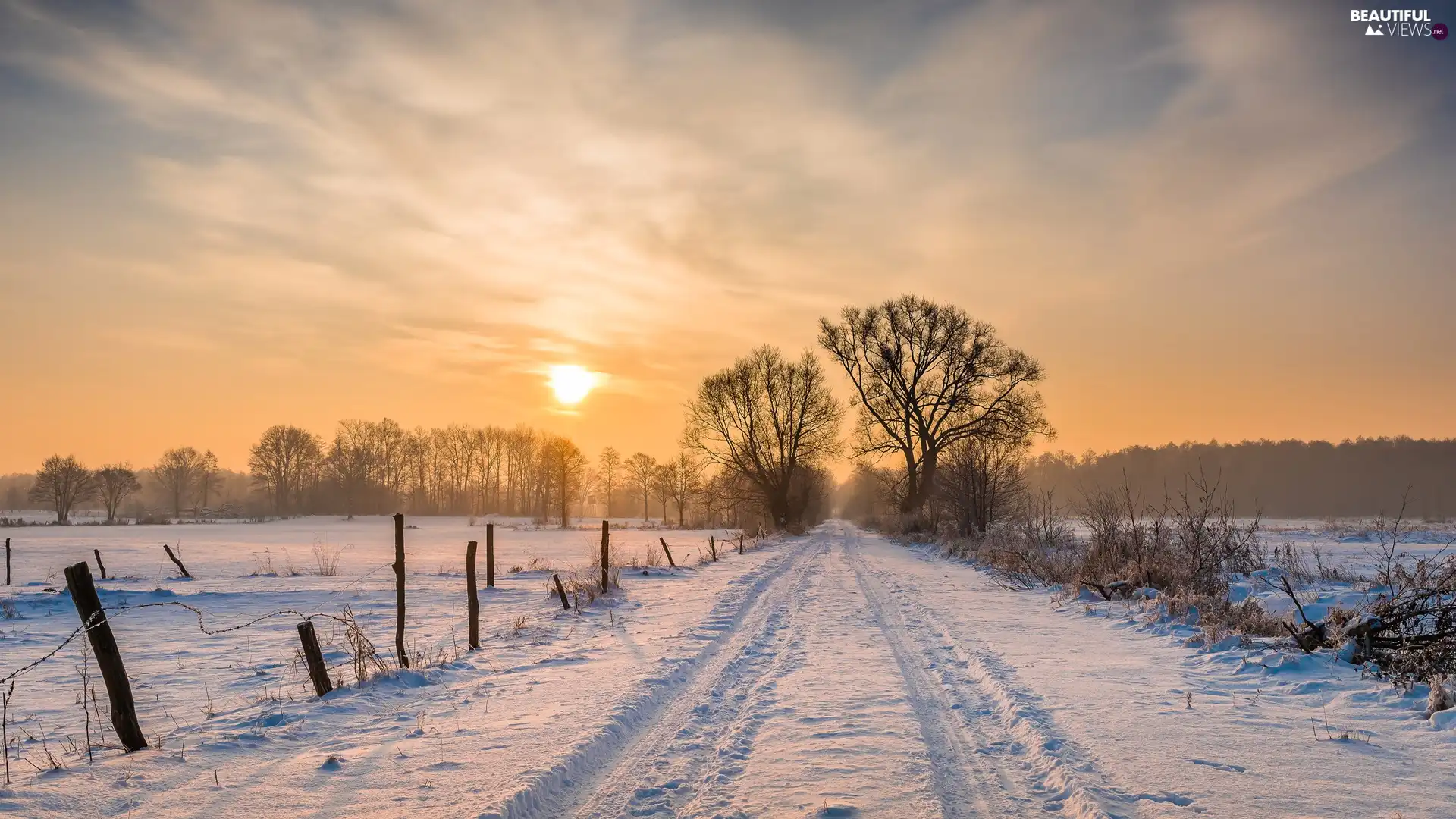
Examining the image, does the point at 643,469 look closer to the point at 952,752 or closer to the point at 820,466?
the point at 820,466

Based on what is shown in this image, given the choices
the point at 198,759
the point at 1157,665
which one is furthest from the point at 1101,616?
the point at 198,759

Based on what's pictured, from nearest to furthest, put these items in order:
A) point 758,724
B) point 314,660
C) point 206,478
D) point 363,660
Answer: point 758,724 → point 314,660 → point 363,660 → point 206,478

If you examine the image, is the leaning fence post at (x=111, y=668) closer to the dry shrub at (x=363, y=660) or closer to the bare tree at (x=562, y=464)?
the dry shrub at (x=363, y=660)

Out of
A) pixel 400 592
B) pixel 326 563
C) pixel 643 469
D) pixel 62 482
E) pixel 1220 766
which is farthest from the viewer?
pixel 643 469

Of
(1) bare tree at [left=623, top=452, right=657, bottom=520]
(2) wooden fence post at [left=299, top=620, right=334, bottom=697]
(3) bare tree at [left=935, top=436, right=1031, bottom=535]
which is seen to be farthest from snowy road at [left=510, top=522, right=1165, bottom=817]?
(1) bare tree at [left=623, top=452, right=657, bottom=520]

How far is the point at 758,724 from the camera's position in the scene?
5898 millimetres

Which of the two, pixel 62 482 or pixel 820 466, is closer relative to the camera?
pixel 820 466

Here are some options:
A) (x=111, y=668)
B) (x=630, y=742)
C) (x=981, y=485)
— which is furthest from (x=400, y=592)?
(x=981, y=485)

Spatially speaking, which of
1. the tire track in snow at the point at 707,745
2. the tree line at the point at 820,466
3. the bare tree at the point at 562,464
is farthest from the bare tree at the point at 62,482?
the tire track in snow at the point at 707,745

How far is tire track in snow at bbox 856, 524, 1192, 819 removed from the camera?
13.8ft

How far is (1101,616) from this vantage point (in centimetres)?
1117

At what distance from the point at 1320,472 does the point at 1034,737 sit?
14190 cm

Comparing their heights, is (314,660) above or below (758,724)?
above

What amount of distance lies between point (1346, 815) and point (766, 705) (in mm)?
4108
